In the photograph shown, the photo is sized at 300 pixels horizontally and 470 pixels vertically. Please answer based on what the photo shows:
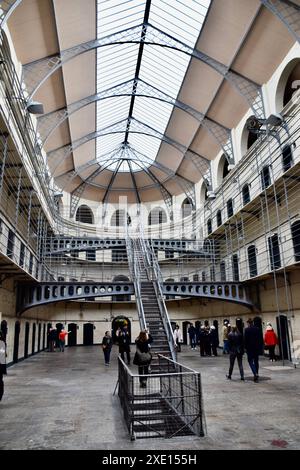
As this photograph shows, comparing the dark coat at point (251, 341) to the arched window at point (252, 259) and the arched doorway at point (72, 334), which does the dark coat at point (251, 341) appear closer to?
the arched window at point (252, 259)

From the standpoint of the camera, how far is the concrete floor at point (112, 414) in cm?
419

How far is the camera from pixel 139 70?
762 inches

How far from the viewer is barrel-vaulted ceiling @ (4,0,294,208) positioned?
13.2m

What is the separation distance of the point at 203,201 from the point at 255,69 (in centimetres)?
1062

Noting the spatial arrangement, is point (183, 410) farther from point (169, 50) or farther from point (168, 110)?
point (168, 110)

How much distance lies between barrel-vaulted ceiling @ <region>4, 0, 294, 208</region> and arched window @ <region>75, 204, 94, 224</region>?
4821 mm

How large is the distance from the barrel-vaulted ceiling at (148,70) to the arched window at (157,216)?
4454 millimetres

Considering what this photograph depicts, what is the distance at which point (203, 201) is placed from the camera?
2417 centimetres

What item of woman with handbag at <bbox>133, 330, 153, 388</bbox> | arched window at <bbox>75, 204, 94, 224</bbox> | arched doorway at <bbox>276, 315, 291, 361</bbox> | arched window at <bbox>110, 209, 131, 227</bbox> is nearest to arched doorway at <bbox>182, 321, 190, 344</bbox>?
arched window at <bbox>110, 209, 131, 227</bbox>

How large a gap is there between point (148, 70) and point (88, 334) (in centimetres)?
1767

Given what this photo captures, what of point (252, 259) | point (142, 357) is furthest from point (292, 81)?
point (142, 357)

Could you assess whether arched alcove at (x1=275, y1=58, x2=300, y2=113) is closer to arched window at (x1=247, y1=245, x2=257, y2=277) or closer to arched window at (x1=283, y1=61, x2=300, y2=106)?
arched window at (x1=283, y1=61, x2=300, y2=106)
